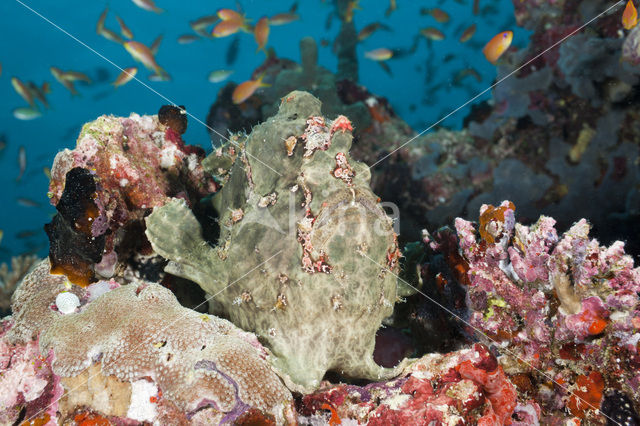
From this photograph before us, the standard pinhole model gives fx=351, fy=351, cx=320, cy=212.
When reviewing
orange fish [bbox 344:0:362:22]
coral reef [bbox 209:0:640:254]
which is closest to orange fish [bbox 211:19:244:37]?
coral reef [bbox 209:0:640:254]

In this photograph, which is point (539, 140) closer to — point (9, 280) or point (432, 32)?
point (432, 32)

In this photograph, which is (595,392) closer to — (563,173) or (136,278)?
(136,278)

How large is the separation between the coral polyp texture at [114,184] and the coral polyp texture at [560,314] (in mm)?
3124

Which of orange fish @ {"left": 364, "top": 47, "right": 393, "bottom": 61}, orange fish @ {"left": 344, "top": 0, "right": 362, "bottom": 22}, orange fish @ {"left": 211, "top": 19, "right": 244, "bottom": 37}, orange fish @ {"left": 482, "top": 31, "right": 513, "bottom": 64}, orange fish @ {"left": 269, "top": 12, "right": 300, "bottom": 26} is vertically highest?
orange fish @ {"left": 344, "top": 0, "right": 362, "bottom": 22}

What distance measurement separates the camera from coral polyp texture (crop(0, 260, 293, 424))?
2.00 metres

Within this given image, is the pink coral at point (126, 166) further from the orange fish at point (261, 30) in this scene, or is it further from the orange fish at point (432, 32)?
the orange fish at point (432, 32)

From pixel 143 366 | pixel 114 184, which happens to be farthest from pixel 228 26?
pixel 143 366

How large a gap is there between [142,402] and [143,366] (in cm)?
20

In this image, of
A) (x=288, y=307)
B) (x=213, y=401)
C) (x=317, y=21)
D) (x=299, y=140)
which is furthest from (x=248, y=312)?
(x=317, y=21)

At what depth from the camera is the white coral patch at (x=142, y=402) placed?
203cm

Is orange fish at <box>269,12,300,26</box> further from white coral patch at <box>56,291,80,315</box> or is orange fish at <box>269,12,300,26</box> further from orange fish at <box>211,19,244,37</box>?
white coral patch at <box>56,291,80,315</box>

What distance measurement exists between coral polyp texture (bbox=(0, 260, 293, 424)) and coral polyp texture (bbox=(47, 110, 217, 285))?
66 centimetres

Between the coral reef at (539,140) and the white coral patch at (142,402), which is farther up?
the coral reef at (539,140)

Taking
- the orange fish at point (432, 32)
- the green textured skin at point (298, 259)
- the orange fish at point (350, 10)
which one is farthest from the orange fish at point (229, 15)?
the green textured skin at point (298, 259)
